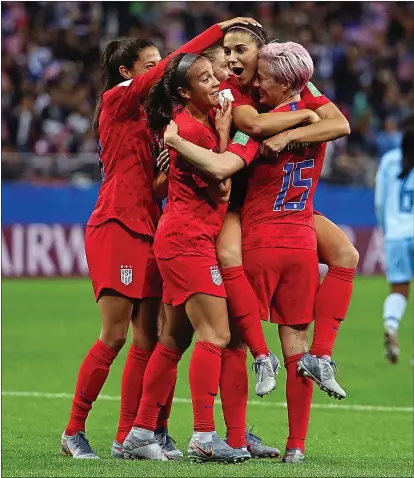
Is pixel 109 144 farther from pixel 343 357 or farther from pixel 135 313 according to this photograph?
pixel 343 357

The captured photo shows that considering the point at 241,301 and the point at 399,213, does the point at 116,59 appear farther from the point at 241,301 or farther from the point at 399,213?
the point at 399,213

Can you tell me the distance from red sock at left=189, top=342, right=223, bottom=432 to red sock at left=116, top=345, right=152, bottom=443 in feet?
2.23

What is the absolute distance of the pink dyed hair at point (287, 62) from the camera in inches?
227

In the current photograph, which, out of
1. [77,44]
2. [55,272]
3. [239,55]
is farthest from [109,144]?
[77,44]

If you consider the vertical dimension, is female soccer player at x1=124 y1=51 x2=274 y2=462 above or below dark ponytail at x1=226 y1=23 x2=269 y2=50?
below

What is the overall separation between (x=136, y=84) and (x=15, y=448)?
2.25 m

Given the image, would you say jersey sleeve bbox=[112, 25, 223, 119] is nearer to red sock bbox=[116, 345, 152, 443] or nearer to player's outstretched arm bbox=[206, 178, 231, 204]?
player's outstretched arm bbox=[206, 178, 231, 204]

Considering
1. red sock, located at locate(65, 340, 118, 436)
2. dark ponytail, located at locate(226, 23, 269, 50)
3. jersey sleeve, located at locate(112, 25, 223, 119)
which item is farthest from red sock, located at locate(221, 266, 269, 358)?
A: dark ponytail, located at locate(226, 23, 269, 50)

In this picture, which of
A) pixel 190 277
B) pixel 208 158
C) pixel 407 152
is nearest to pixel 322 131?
pixel 208 158


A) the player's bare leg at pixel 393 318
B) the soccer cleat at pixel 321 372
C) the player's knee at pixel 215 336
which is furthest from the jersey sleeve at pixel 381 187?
the player's knee at pixel 215 336

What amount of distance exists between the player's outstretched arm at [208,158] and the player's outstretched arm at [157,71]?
0.46m

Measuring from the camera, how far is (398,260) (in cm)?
1125

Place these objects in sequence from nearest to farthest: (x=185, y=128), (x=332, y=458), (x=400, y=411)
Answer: (x=185, y=128) → (x=332, y=458) → (x=400, y=411)

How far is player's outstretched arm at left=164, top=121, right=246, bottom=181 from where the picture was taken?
18.2ft
